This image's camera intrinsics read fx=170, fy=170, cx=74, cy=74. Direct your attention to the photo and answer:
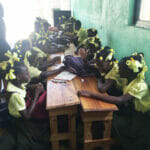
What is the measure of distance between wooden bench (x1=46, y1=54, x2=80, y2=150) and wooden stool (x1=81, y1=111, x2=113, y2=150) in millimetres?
150

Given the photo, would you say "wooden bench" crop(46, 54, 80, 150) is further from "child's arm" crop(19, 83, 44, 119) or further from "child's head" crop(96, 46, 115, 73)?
"child's head" crop(96, 46, 115, 73)

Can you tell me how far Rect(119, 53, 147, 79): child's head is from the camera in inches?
61.2

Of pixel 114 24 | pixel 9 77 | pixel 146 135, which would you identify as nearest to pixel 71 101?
pixel 9 77

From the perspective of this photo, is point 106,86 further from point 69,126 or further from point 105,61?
point 69,126

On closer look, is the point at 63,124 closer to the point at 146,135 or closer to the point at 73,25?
the point at 146,135

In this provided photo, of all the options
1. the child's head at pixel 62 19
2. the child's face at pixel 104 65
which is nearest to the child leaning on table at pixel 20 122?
the child's face at pixel 104 65

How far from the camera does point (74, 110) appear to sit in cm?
170

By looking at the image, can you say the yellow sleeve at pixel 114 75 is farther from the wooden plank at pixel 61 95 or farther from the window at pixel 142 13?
the window at pixel 142 13

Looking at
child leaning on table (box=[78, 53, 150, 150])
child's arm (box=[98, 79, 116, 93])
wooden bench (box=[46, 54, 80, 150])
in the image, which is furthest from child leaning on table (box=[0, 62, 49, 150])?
child's arm (box=[98, 79, 116, 93])

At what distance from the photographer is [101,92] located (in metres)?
1.81

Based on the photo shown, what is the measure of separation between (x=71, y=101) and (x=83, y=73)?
68cm

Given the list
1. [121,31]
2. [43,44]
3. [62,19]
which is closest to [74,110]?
[121,31]

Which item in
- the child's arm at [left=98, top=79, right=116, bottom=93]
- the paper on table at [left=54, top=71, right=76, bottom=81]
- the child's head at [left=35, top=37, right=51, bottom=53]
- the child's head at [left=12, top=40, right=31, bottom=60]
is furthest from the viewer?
the child's head at [left=35, top=37, right=51, bottom=53]

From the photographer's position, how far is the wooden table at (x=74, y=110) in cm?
158
